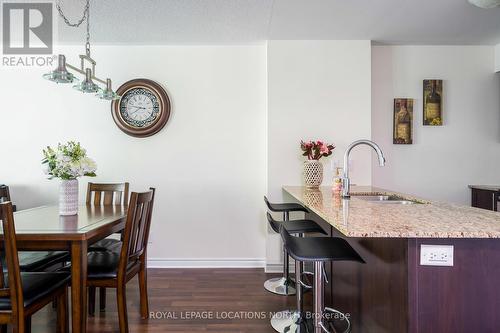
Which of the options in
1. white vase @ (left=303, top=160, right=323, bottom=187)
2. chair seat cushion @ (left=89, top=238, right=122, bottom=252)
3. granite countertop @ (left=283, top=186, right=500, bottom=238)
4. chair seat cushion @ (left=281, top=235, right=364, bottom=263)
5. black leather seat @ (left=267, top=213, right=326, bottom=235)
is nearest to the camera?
granite countertop @ (left=283, top=186, right=500, bottom=238)

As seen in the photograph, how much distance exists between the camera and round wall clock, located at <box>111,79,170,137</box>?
3.19 meters

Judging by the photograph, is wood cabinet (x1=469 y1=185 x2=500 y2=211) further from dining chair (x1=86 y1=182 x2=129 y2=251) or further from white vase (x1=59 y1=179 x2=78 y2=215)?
white vase (x1=59 y1=179 x2=78 y2=215)

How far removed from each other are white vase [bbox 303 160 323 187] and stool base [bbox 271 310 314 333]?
121cm

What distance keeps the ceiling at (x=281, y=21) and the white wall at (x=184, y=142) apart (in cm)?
31

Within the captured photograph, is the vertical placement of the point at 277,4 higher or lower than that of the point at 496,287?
higher

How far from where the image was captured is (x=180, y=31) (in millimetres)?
2916

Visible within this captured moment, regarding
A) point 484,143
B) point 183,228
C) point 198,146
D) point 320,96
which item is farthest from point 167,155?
point 484,143

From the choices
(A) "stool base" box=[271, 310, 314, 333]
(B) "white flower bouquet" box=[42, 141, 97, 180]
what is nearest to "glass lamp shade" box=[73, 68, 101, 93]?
(B) "white flower bouquet" box=[42, 141, 97, 180]

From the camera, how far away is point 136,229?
1964mm

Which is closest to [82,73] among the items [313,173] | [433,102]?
[313,173]

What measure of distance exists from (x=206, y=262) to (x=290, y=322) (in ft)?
4.79

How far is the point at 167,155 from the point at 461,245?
9.25ft

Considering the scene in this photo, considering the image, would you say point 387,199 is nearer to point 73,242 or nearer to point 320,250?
point 320,250

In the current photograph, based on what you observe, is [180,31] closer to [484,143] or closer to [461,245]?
[461,245]
